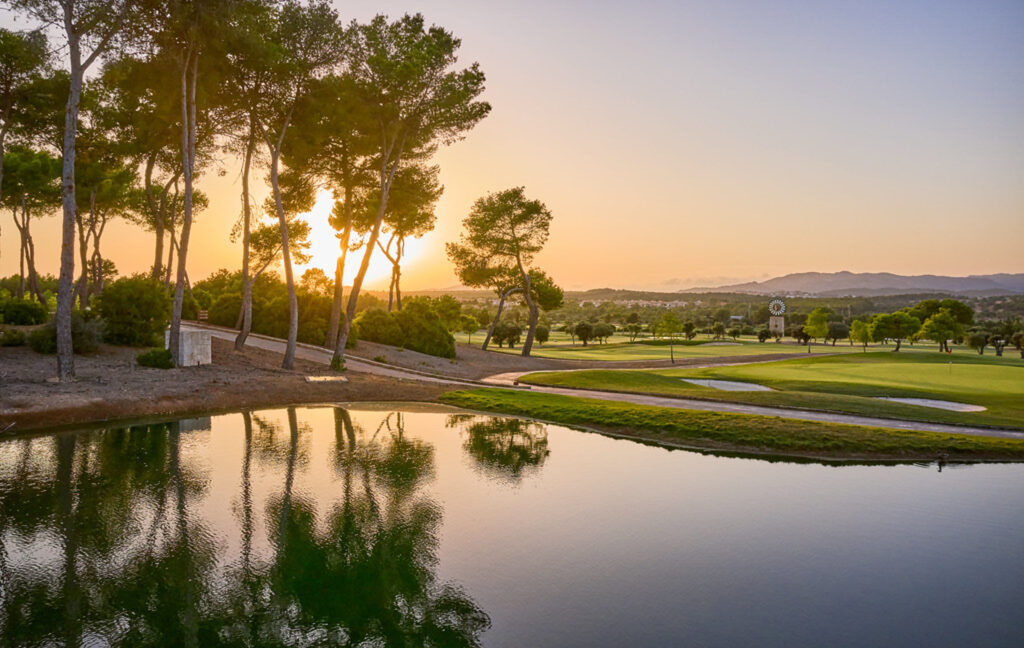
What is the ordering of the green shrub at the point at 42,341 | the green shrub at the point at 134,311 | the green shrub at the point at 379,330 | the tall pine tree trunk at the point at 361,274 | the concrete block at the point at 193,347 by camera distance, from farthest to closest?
the green shrub at the point at 379,330 < the tall pine tree trunk at the point at 361,274 < the green shrub at the point at 134,311 < the concrete block at the point at 193,347 < the green shrub at the point at 42,341

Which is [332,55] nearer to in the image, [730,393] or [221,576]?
[730,393]

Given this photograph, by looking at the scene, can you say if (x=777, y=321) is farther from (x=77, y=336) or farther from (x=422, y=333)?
(x=77, y=336)

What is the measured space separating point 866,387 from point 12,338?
33.7 metres

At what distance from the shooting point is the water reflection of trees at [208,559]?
18.8 feet

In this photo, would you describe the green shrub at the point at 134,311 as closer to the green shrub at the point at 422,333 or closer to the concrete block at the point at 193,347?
the concrete block at the point at 193,347

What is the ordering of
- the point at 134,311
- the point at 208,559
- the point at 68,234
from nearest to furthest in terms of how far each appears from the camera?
the point at 208,559
the point at 68,234
the point at 134,311

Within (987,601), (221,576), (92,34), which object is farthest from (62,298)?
(987,601)

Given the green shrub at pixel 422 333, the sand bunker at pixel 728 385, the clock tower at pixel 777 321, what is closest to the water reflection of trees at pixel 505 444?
the sand bunker at pixel 728 385

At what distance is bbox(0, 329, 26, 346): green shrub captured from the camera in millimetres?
19555

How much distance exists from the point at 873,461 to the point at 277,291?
3686cm

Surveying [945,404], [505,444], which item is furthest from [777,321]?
[505,444]

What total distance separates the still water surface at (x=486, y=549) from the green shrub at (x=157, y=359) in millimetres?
7370

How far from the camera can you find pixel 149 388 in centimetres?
1720

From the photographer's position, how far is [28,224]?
116 ft
